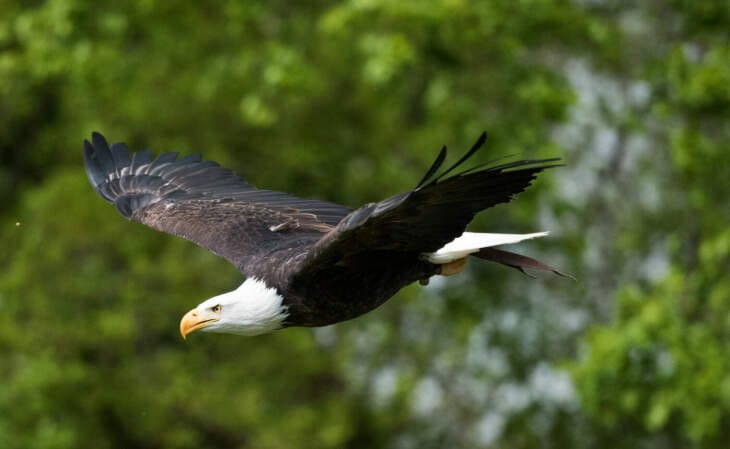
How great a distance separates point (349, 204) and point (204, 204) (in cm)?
590

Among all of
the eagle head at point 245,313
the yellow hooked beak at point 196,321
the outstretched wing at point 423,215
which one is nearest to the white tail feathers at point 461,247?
the outstretched wing at point 423,215

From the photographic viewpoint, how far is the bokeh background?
12.5 m

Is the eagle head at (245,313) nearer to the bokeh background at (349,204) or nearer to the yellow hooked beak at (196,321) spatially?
the yellow hooked beak at (196,321)

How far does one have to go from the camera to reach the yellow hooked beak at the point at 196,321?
656 cm

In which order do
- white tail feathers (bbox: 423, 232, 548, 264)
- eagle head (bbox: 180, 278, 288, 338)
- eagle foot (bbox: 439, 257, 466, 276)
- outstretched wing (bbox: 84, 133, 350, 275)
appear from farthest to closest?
outstretched wing (bbox: 84, 133, 350, 275), eagle foot (bbox: 439, 257, 466, 276), white tail feathers (bbox: 423, 232, 548, 264), eagle head (bbox: 180, 278, 288, 338)

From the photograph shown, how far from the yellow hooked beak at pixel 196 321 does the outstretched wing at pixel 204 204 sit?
299 mm

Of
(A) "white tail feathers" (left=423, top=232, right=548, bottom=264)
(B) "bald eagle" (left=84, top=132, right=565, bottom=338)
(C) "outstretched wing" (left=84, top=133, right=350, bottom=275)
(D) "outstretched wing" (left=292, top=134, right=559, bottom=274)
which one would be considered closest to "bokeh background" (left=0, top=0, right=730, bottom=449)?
(C) "outstretched wing" (left=84, top=133, right=350, bottom=275)

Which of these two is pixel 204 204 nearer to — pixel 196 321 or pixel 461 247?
pixel 196 321

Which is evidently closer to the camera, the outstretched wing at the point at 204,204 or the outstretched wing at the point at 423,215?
the outstretched wing at the point at 423,215

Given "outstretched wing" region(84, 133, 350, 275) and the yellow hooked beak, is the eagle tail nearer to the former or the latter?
"outstretched wing" region(84, 133, 350, 275)

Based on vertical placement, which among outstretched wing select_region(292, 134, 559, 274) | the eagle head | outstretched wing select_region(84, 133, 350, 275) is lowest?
Answer: the eagle head

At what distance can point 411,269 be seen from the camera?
6539 mm

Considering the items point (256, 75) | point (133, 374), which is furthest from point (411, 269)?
point (133, 374)

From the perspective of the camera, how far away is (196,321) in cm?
659
